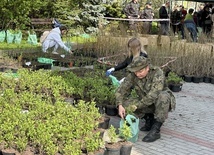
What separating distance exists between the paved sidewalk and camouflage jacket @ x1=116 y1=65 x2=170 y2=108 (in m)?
0.53

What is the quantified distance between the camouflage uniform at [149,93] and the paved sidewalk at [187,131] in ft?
1.18

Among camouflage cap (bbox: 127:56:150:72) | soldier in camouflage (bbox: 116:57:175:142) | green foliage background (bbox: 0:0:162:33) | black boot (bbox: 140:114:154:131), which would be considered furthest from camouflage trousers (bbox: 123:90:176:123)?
green foliage background (bbox: 0:0:162:33)

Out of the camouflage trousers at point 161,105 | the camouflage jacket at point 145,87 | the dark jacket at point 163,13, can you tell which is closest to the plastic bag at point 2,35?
the dark jacket at point 163,13

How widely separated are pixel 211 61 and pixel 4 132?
21.7 feet

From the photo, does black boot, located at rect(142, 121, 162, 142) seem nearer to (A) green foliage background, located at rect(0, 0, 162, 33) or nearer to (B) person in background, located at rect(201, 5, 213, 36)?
(A) green foliage background, located at rect(0, 0, 162, 33)

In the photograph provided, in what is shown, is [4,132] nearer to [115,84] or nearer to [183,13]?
[115,84]

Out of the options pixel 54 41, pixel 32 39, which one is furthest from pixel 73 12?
pixel 54 41

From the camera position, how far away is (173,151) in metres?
4.82

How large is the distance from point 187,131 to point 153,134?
0.77 metres

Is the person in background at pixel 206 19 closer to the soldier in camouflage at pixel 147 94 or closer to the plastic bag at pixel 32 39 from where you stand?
the plastic bag at pixel 32 39

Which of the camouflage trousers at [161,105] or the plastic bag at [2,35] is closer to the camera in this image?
the camouflage trousers at [161,105]

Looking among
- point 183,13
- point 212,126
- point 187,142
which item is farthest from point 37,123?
point 183,13

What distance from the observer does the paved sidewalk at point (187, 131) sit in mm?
4859

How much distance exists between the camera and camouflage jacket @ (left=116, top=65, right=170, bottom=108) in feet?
16.6
